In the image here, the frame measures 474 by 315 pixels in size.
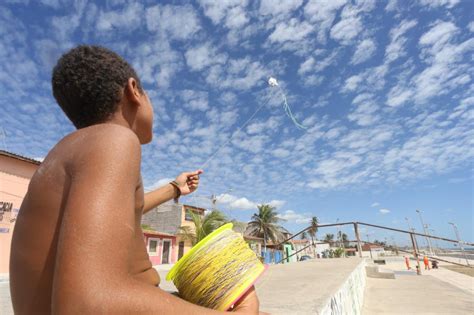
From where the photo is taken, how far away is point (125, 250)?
681 millimetres

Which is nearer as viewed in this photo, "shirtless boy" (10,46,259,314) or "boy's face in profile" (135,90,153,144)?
"shirtless boy" (10,46,259,314)

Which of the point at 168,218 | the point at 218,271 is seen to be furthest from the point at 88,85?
the point at 168,218

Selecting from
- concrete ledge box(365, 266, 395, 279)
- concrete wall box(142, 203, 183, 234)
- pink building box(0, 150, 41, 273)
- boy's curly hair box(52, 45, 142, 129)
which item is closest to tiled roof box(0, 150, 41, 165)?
pink building box(0, 150, 41, 273)

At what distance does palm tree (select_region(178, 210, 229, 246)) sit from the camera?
31920mm

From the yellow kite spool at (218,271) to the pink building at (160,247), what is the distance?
27224mm

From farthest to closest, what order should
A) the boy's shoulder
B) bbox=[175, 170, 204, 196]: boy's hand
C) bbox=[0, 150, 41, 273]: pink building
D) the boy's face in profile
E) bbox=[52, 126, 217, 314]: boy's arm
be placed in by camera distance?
bbox=[0, 150, 41, 273]: pink building < bbox=[175, 170, 204, 196]: boy's hand < the boy's face in profile < the boy's shoulder < bbox=[52, 126, 217, 314]: boy's arm

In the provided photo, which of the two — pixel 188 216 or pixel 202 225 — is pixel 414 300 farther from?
pixel 188 216

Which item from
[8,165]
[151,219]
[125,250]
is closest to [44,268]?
[125,250]

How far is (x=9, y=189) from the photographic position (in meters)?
17.6

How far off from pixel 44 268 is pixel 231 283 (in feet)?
2.09

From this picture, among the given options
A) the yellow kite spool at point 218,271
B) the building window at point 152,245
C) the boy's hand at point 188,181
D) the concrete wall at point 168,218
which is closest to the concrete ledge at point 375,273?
the boy's hand at point 188,181

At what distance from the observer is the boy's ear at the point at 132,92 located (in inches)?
41.8

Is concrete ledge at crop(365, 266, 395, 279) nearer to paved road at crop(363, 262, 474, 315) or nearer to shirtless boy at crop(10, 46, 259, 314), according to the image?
paved road at crop(363, 262, 474, 315)

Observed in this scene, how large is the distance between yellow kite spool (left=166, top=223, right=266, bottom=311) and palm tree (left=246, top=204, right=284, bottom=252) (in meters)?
51.6
